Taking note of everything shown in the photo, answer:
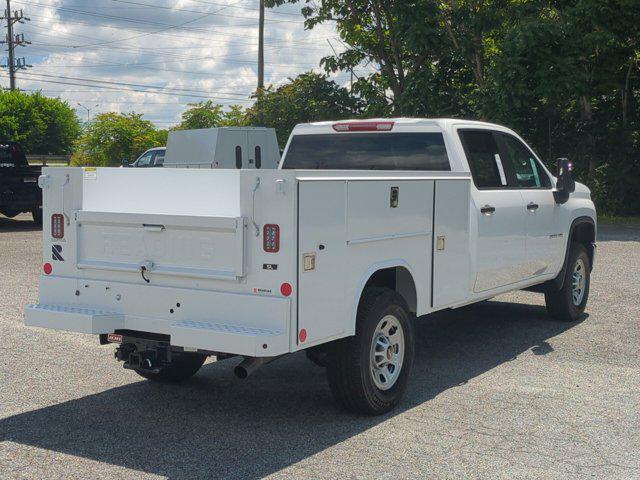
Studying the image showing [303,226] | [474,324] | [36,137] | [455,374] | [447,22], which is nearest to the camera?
[303,226]

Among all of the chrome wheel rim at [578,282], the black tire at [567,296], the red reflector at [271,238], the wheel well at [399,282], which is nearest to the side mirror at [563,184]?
the black tire at [567,296]

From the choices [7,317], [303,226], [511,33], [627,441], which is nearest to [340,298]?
[303,226]

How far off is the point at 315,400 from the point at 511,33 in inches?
708

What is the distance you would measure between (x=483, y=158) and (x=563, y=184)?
4.51 feet

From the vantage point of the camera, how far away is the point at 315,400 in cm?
662

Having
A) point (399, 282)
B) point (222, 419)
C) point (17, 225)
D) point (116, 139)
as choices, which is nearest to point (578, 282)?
point (399, 282)

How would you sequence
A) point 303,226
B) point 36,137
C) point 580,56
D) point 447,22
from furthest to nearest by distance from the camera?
point 36,137, point 447,22, point 580,56, point 303,226

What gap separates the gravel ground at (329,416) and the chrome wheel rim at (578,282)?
0.65 m

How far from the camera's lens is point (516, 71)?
22.4m

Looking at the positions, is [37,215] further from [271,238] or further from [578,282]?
[271,238]

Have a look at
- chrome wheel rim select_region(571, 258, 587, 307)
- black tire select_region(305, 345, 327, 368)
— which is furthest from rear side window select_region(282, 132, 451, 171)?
chrome wheel rim select_region(571, 258, 587, 307)

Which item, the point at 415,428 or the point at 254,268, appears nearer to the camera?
the point at 254,268

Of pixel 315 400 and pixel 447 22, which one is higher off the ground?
pixel 447 22

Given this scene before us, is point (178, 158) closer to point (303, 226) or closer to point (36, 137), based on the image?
point (303, 226)
